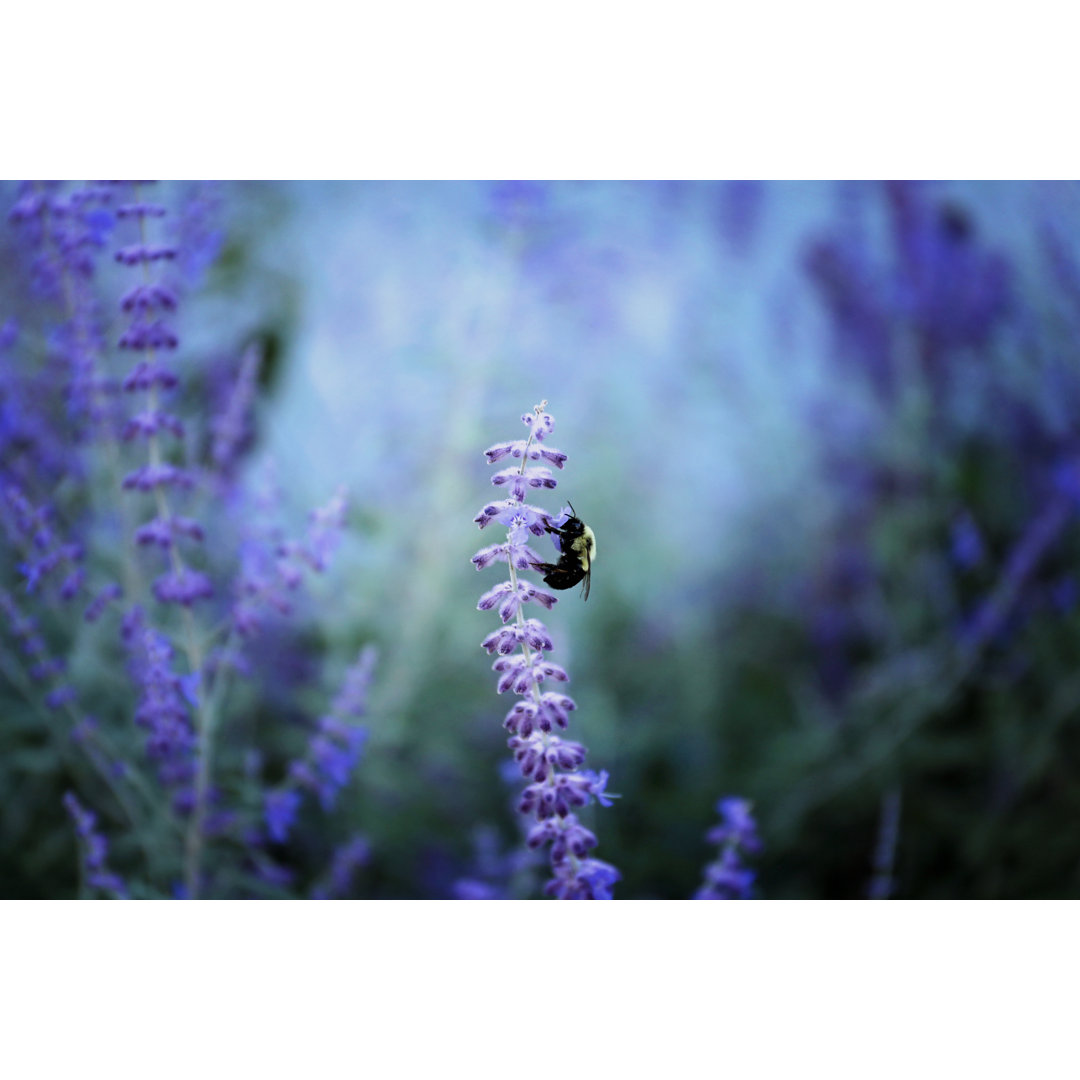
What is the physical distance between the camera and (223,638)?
159cm

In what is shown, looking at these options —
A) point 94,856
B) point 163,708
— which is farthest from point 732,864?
point 94,856

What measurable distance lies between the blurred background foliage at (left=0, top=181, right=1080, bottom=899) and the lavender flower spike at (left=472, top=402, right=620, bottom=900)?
0.51 metres

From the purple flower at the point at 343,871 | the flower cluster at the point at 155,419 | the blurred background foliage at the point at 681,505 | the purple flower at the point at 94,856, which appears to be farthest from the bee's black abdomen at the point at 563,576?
the purple flower at the point at 94,856

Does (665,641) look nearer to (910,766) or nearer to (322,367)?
(910,766)

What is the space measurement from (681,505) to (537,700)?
77cm

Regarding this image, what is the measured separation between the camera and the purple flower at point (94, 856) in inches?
59.6

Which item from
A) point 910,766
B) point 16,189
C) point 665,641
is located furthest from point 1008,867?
point 16,189

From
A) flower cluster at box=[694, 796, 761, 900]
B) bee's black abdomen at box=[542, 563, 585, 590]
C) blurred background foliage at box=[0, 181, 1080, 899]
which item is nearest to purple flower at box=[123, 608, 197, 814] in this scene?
blurred background foliage at box=[0, 181, 1080, 899]

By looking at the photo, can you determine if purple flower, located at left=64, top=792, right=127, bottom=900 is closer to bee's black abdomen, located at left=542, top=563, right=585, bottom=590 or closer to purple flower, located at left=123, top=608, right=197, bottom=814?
purple flower, located at left=123, top=608, right=197, bottom=814

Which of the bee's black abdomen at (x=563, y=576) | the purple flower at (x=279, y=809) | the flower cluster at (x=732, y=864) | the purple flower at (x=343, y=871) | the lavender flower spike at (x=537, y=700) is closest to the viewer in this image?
the lavender flower spike at (x=537, y=700)

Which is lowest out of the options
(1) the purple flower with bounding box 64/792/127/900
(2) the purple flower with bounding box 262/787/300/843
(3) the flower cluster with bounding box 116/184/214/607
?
(1) the purple flower with bounding box 64/792/127/900

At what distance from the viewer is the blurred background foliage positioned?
1643 mm

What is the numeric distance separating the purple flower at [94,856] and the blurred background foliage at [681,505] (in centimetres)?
5

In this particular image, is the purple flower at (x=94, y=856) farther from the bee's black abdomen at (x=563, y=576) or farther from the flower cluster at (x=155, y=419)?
the bee's black abdomen at (x=563, y=576)
